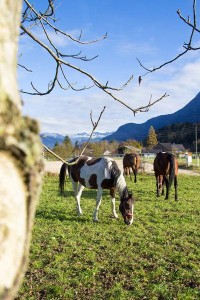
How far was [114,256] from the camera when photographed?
6.90m

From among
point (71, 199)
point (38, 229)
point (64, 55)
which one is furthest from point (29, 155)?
point (71, 199)

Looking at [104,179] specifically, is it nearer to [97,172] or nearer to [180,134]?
[97,172]

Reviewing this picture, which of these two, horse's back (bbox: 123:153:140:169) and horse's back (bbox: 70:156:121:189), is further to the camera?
horse's back (bbox: 123:153:140:169)

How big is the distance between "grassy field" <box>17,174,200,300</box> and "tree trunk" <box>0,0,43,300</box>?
15.8ft

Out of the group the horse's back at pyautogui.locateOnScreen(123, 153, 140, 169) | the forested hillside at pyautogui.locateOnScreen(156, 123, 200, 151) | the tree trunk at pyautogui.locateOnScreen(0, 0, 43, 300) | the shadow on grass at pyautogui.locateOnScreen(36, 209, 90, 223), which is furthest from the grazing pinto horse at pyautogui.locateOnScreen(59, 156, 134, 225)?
the forested hillside at pyautogui.locateOnScreen(156, 123, 200, 151)

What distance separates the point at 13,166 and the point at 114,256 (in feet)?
21.6

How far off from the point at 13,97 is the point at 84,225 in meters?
9.01

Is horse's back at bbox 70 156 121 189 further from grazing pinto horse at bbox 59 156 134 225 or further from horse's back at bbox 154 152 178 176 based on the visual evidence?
horse's back at bbox 154 152 178 176

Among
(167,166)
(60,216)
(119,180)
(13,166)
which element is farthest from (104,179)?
(13,166)

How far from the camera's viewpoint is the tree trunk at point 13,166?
27.5 inches

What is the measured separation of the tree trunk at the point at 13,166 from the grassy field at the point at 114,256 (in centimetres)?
481

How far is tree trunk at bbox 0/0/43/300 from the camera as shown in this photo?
0.70 metres

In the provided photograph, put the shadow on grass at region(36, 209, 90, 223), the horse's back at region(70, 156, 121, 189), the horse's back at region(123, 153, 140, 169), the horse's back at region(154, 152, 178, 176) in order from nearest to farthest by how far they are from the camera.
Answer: the horse's back at region(70, 156, 121, 189), the shadow on grass at region(36, 209, 90, 223), the horse's back at region(154, 152, 178, 176), the horse's back at region(123, 153, 140, 169)

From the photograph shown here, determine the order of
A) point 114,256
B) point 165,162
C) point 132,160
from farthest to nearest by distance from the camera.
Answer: point 132,160
point 165,162
point 114,256
